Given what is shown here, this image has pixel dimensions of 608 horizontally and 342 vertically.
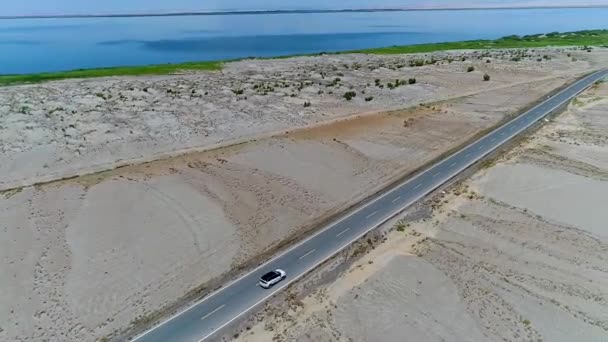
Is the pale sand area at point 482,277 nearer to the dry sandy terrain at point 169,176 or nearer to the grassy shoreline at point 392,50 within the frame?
the dry sandy terrain at point 169,176

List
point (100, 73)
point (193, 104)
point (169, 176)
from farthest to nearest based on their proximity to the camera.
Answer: point (100, 73) → point (193, 104) → point (169, 176)

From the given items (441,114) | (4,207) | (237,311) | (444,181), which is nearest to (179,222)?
(237,311)

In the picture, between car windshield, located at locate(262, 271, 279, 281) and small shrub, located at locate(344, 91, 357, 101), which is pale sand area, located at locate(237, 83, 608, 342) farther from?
small shrub, located at locate(344, 91, 357, 101)

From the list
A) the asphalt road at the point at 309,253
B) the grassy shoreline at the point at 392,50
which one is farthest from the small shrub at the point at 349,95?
the grassy shoreline at the point at 392,50

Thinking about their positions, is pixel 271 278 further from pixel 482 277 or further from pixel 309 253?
pixel 482 277

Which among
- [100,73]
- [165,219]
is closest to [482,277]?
[165,219]

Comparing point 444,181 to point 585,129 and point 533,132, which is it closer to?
point 533,132
